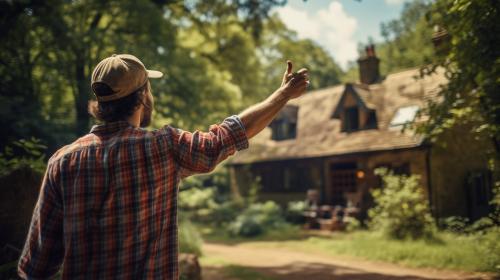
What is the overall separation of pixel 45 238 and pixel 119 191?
0.40 m

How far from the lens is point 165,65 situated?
13875mm

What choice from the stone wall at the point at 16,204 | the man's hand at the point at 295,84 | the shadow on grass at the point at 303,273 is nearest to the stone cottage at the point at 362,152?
the shadow on grass at the point at 303,273

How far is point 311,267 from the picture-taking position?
955 centimetres

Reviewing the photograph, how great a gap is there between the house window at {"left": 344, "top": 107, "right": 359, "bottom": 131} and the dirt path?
8.24 meters

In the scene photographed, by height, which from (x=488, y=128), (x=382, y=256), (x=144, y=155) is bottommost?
(x=382, y=256)

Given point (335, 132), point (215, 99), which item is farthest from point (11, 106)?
point (335, 132)

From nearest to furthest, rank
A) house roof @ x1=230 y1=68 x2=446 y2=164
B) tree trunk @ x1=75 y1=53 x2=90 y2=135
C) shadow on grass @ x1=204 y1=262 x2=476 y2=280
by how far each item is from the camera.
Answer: shadow on grass @ x1=204 y1=262 x2=476 y2=280, tree trunk @ x1=75 y1=53 x2=90 y2=135, house roof @ x1=230 y1=68 x2=446 y2=164

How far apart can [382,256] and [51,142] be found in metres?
9.14

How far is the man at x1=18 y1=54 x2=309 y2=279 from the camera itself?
5.12 ft

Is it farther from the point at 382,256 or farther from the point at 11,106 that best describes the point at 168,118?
the point at 382,256

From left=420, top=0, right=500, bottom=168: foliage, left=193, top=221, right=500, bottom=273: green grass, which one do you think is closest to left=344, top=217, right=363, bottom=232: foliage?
left=193, top=221, right=500, bottom=273: green grass

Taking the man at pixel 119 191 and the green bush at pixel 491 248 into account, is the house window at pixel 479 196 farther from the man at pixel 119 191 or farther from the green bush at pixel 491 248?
the man at pixel 119 191

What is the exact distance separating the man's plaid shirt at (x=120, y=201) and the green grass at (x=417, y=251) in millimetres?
8078

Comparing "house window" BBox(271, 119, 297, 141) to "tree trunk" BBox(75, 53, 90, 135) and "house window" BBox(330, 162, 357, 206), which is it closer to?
"house window" BBox(330, 162, 357, 206)
